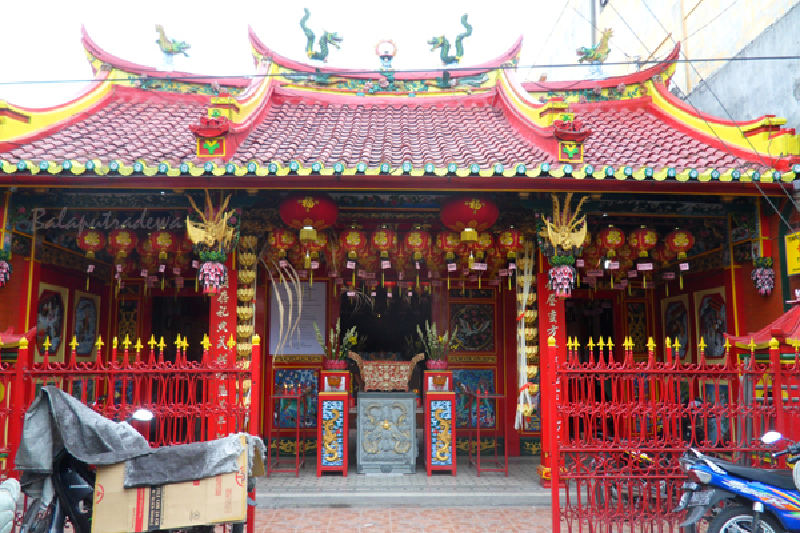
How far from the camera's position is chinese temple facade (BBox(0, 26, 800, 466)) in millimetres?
7254

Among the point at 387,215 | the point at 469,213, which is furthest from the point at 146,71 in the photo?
the point at 469,213

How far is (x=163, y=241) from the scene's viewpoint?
776cm

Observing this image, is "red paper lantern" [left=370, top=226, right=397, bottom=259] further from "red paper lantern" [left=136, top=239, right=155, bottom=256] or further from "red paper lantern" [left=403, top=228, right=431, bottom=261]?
"red paper lantern" [left=136, top=239, right=155, bottom=256]

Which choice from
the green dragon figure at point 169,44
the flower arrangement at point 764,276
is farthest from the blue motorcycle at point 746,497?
the green dragon figure at point 169,44

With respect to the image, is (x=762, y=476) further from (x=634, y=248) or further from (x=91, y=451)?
(x=91, y=451)

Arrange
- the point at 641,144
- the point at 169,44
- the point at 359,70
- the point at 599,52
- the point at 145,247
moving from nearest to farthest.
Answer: the point at 145,247
the point at 641,144
the point at 169,44
the point at 599,52
the point at 359,70

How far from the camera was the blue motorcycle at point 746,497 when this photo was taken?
15.2 feet

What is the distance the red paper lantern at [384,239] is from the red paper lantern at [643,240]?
3272mm

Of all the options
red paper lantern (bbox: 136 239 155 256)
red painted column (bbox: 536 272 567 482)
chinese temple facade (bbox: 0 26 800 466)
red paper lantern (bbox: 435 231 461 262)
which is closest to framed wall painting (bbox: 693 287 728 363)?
chinese temple facade (bbox: 0 26 800 466)

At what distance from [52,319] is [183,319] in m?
2.48

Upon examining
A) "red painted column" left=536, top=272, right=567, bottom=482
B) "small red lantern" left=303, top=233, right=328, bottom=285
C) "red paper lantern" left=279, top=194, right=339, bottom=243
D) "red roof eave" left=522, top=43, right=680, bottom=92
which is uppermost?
"red roof eave" left=522, top=43, right=680, bottom=92

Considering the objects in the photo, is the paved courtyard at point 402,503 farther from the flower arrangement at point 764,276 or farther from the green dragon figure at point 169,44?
the green dragon figure at point 169,44

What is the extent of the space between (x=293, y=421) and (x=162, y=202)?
13.7 feet

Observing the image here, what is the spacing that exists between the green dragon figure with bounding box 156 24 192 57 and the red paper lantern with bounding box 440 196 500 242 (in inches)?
251
